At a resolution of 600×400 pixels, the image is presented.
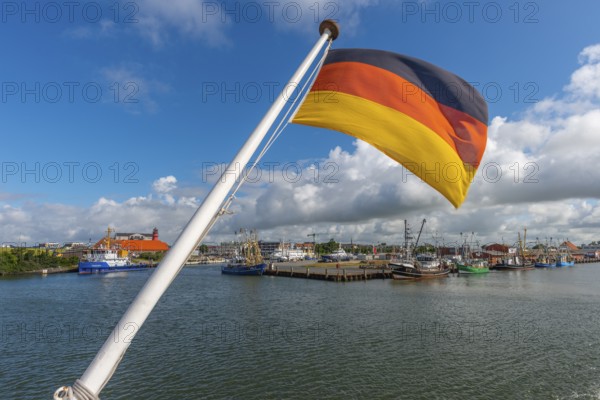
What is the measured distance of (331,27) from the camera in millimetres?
5102

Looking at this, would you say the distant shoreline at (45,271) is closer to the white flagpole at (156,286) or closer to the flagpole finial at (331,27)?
the white flagpole at (156,286)

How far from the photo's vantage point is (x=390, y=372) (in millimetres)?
17203

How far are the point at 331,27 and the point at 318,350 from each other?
18.8 metres

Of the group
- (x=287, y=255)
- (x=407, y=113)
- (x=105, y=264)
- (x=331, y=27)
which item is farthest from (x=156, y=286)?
(x=287, y=255)

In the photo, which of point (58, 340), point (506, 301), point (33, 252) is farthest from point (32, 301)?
point (33, 252)

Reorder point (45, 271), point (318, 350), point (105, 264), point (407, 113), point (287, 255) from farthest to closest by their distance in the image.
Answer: point (287, 255), point (105, 264), point (45, 271), point (318, 350), point (407, 113)

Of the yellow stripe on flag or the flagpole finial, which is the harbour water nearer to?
the yellow stripe on flag

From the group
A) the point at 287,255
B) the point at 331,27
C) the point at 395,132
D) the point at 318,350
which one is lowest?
the point at 287,255

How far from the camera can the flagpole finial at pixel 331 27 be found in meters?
5.05

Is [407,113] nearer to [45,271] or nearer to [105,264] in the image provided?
[45,271]

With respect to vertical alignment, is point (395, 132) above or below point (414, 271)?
above

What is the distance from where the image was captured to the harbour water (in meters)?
15.5

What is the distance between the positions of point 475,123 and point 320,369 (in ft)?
48.7

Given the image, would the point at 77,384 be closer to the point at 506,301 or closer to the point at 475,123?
the point at 475,123
